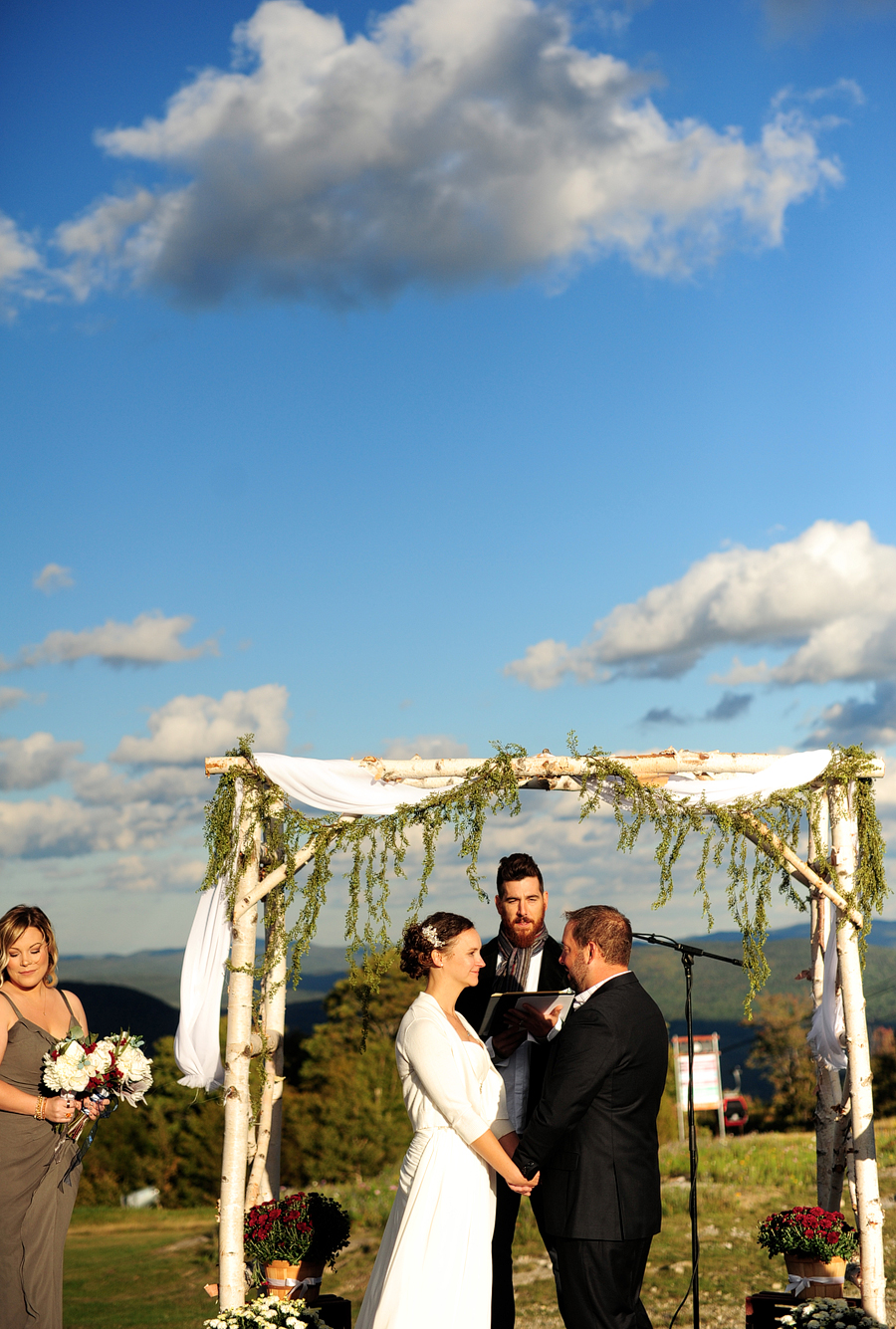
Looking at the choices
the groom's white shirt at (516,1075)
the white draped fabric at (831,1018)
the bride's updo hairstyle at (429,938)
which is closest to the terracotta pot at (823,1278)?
the white draped fabric at (831,1018)

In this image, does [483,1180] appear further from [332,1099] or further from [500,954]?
[332,1099]

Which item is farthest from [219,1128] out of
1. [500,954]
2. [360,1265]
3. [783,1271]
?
[500,954]

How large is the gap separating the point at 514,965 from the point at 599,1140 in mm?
1478

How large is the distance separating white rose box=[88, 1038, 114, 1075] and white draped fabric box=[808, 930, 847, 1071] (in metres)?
4.13

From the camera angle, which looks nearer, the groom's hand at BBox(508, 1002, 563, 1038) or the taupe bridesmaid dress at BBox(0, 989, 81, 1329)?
the taupe bridesmaid dress at BBox(0, 989, 81, 1329)

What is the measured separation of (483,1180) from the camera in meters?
4.13

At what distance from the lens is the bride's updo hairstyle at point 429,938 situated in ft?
13.6

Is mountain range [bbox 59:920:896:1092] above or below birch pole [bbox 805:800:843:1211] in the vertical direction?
below

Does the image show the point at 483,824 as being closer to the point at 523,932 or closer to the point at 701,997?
the point at 523,932

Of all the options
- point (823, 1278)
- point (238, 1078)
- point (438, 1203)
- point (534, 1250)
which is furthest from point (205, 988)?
point (534, 1250)

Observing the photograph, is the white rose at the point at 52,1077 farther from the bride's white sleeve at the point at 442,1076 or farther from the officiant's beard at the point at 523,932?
the officiant's beard at the point at 523,932

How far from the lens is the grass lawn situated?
934 cm

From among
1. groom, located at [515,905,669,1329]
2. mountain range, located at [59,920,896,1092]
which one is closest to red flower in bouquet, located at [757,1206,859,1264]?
groom, located at [515,905,669,1329]

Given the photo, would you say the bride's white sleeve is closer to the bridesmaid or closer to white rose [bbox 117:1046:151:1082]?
white rose [bbox 117:1046:151:1082]
